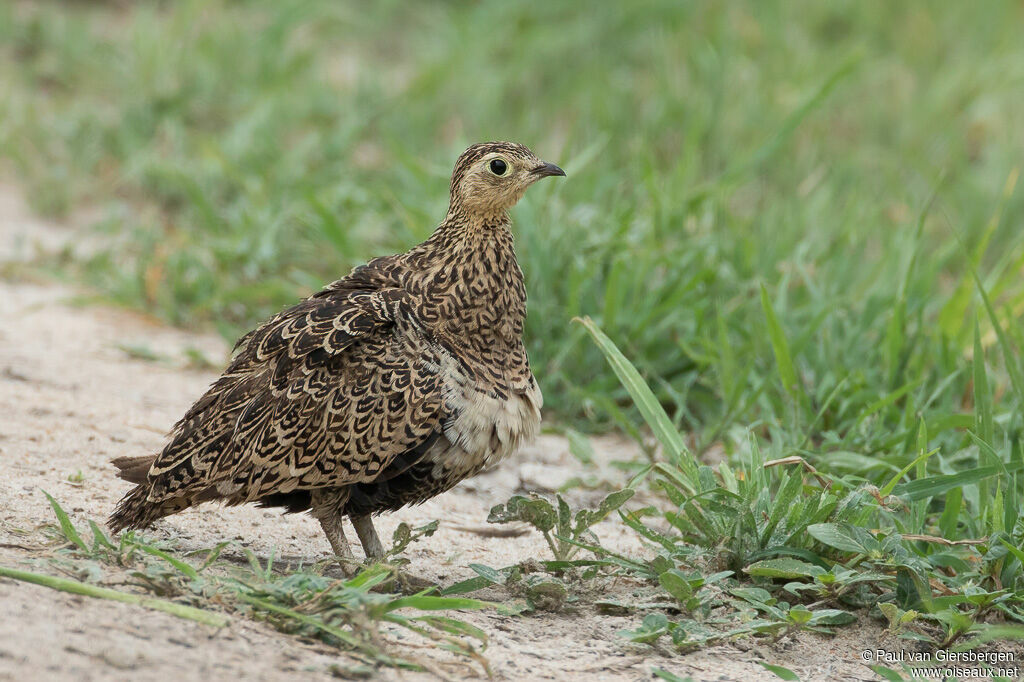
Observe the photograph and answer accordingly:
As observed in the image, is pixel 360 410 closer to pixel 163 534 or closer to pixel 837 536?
pixel 163 534

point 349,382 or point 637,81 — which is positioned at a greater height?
point 637,81

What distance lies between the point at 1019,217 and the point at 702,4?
3.09 metres

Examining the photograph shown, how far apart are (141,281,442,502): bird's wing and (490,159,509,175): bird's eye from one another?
0.62 meters

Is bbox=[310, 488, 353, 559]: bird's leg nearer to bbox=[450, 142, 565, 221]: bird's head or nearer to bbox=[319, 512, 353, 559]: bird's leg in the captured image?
bbox=[319, 512, 353, 559]: bird's leg

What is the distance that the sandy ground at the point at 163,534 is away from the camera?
2.82 metres

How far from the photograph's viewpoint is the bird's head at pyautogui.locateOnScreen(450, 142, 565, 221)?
13.1 feet

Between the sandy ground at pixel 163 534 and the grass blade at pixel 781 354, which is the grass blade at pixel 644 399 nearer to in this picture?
the sandy ground at pixel 163 534

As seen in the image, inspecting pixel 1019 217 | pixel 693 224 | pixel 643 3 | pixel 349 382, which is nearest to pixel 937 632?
pixel 349 382

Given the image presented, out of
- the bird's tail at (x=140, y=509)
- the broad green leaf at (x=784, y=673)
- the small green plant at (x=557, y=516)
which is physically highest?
the bird's tail at (x=140, y=509)

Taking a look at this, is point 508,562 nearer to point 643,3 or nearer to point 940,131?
point 940,131

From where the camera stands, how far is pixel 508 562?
401 cm

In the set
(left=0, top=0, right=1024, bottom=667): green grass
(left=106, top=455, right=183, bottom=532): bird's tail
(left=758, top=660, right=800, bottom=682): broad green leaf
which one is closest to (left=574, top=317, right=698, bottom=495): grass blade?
(left=0, top=0, right=1024, bottom=667): green grass

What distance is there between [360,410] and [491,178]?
91 cm

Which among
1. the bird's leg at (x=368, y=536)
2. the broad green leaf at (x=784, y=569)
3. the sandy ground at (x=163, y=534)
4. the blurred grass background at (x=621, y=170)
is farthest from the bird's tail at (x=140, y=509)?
the blurred grass background at (x=621, y=170)
